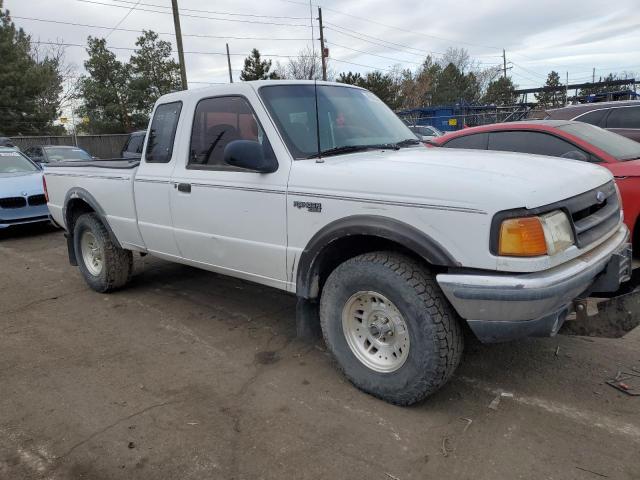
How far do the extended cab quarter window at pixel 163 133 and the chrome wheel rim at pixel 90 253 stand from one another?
1.64 m

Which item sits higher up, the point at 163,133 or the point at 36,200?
the point at 163,133

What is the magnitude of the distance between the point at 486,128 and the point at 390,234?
4.08 meters

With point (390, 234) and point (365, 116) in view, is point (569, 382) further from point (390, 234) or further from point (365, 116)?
point (365, 116)

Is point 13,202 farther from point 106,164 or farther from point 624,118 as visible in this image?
point 624,118

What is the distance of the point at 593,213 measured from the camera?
9.93ft

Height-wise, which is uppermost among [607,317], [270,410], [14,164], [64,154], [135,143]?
[135,143]

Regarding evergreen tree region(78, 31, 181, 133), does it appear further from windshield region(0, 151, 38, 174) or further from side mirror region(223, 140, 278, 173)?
side mirror region(223, 140, 278, 173)

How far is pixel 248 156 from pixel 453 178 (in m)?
1.33

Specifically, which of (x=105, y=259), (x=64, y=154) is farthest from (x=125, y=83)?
(x=105, y=259)

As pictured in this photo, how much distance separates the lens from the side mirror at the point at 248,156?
318cm

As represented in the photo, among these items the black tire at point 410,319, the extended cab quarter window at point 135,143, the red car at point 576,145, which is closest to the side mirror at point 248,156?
the black tire at point 410,319

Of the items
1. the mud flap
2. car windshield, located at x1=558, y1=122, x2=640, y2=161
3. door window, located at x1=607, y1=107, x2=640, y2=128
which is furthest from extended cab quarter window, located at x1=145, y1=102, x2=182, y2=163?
door window, located at x1=607, y1=107, x2=640, y2=128

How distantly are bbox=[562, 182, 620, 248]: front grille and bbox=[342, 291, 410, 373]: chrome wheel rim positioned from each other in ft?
3.60

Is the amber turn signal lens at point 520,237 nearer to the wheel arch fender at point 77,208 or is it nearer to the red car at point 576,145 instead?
the red car at point 576,145
